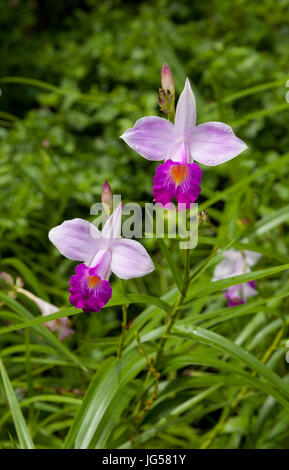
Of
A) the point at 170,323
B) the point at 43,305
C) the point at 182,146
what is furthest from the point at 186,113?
the point at 43,305

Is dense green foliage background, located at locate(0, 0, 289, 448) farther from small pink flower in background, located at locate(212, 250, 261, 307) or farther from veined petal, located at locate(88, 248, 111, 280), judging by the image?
veined petal, located at locate(88, 248, 111, 280)

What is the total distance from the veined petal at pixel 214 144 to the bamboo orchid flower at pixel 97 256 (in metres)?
0.17

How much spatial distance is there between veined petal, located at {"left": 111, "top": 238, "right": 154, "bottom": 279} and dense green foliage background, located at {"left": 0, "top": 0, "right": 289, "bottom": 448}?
0.51 ft

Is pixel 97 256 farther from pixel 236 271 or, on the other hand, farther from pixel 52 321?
pixel 236 271

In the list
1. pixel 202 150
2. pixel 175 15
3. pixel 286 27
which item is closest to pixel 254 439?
pixel 202 150

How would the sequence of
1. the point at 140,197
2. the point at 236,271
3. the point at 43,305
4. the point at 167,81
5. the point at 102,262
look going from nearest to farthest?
the point at 167,81
the point at 102,262
the point at 43,305
the point at 236,271
the point at 140,197

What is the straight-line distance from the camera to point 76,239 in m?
0.96

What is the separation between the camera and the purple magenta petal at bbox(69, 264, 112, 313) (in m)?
0.92

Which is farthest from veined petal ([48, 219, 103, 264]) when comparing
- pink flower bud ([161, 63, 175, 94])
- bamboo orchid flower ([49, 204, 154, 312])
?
pink flower bud ([161, 63, 175, 94])

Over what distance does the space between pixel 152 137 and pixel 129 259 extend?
22cm

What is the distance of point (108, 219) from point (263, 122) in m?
1.65

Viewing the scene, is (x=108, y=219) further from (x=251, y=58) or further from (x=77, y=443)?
(x=251, y=58)

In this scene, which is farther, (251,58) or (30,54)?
(30,54)
